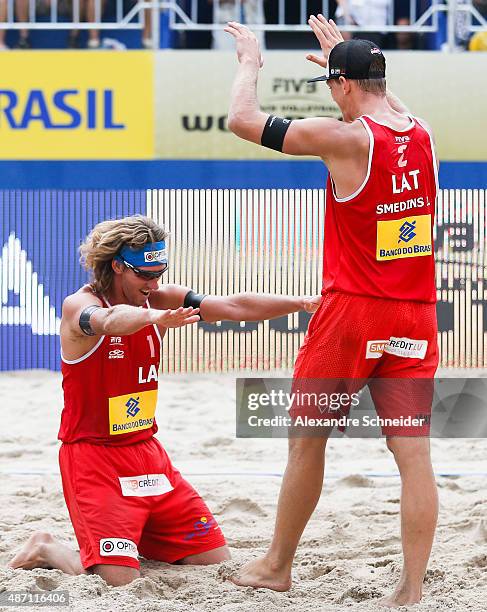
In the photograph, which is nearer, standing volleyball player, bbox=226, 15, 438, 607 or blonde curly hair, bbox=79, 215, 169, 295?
standing volleyball player, bbox=226, 15, 438, 607

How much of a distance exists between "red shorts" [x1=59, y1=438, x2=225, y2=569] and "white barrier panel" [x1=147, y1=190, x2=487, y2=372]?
3.90 m

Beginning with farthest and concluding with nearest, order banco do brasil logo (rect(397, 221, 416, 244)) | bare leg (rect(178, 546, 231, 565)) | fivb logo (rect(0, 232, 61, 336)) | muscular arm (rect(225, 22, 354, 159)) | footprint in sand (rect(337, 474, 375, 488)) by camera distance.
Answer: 1. fivb logo (rect(0, 232, 61, 336))
2. footprint in sand (rect(337, 474, 375, 488))
3. bare leg (rect(178, 546, 231, 565))
4. banco do brasil logo (rect(397, 221, 416, 244))
5. muscular arm (rect(225, 22, 354, 159))

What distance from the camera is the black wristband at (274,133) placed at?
366 cm

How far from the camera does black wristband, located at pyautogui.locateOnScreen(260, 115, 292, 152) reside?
3.66 metres

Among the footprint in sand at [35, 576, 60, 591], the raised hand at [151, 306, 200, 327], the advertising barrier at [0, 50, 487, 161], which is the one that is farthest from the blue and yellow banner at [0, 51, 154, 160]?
the footprint in sand at [35, 576, 60, 591]

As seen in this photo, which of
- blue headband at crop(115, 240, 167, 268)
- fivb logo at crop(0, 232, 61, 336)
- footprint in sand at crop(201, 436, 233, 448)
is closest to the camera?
blue headband at crop(115, 240, 167, 268)

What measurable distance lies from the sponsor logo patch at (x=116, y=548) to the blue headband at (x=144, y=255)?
109 cm

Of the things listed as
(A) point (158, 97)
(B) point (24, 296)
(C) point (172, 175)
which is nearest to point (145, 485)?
(B) point (24, 296)

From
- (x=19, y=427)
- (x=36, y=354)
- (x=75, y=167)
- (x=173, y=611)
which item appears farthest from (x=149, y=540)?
(x=75, y=167)

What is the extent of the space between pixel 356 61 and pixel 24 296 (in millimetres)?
5425

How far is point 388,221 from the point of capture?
3.72 metres

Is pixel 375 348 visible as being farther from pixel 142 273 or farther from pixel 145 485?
pixel 145 485

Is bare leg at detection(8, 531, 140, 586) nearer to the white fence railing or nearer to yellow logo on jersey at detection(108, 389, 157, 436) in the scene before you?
yellow logo on jersey at detection(108, 389, 157, 436)

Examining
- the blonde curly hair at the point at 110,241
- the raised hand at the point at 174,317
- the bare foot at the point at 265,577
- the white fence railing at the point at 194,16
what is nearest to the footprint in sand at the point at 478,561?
the bare foot at the point at 265,577
